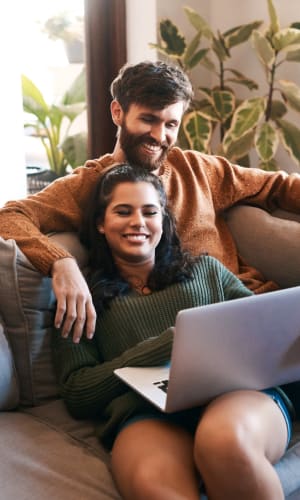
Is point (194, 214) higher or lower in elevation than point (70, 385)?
higher

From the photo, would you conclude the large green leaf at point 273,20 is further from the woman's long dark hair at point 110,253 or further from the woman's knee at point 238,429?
the woman's knee at point 238,429

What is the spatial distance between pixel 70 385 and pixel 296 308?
0.52m

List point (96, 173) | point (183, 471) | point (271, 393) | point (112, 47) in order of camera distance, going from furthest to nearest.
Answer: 1. point (112, 47)
2. point (96, 173)
3. point (271, 393)
4. point (183, 471)

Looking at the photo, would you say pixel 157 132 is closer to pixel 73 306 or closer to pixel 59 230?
pixel 59 230

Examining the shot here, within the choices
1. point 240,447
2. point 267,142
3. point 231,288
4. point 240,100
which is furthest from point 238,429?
point 240,100

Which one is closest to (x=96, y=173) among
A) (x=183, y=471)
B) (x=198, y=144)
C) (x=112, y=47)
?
(x=183, y=471)

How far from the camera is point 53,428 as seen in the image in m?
1.51

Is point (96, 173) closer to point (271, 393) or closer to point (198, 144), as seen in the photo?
point (271, 393)

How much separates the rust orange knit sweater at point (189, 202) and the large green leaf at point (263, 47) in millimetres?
857

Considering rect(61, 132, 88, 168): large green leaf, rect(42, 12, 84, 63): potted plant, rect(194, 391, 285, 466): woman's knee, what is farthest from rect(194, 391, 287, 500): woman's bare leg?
rect(42, 12, 84, 63): potted plant

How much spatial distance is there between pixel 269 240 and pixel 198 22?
4.35ft

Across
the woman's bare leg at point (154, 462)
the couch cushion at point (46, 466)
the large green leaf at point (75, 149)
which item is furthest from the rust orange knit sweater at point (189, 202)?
the large green leaf at point (75, 149)

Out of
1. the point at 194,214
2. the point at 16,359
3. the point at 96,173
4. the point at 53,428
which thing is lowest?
the point at 53,428

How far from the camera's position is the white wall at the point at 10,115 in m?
3.04
